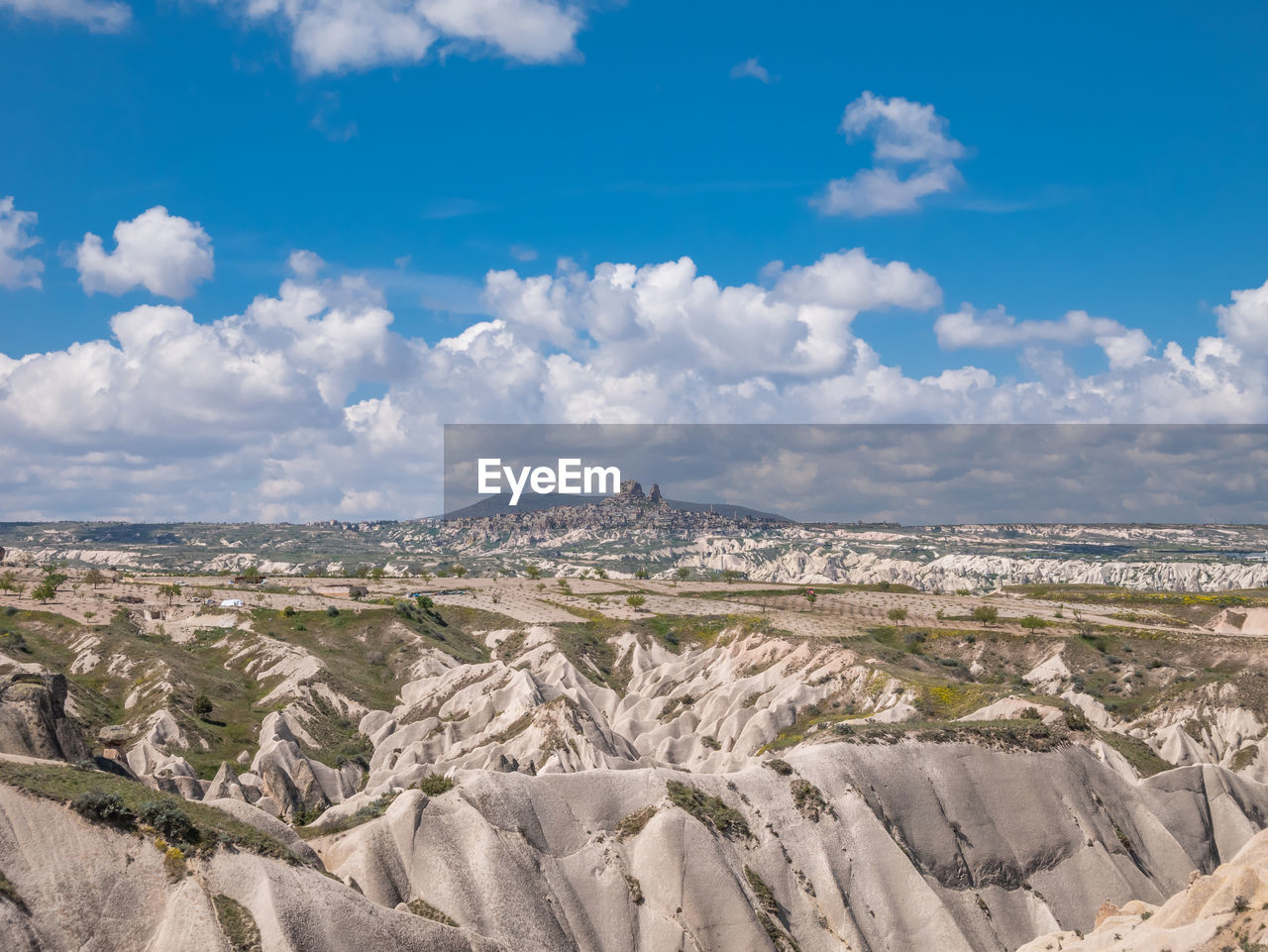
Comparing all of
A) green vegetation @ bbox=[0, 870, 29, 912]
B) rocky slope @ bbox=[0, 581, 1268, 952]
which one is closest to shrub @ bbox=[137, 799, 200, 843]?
rocky slope @ bbox=[0, 581, 1268, 952]

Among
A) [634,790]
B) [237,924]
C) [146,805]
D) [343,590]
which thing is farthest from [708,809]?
[343,590]

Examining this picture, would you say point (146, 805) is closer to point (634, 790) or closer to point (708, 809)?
point (634, 790)

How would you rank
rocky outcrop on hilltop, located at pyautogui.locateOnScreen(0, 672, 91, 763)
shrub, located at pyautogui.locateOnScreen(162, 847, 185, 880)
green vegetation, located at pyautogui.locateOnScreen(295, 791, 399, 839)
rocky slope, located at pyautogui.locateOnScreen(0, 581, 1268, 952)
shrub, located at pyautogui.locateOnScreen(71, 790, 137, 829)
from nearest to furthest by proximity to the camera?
shrub, located at pyautogui.locateOnScreen(162, 847, 185, 880)
shrub, located at pyautogui.locateOnScreen(71, 790, 137, 829)
rocky slope, located at pyautogui.locateOnScreen(0, 581, 1268, 952)
green vegetation, located at pyautogui.locateOnScreen(295, 791, 399, 839)
rocky outcrop on hilltop, located at pyautogui.locateOnScreen(0, 672, 91, 763)

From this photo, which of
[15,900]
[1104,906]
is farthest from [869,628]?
[15,900]

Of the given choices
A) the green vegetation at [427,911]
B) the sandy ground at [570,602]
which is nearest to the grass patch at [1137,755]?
the green vegetation at [427,911]

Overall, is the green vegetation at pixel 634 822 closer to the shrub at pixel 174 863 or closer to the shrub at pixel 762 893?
the shrub at pixel 762 893

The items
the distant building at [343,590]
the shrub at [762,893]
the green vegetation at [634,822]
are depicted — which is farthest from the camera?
the distant building at [343,590]

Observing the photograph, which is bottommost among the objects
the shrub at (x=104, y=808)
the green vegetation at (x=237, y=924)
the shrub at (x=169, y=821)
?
the green vegetation at (x=237, y=924)

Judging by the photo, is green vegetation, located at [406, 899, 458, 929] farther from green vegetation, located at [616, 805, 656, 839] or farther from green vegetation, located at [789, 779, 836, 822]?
green vegetation, located at [789, 779, 836, 822]
